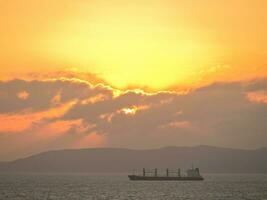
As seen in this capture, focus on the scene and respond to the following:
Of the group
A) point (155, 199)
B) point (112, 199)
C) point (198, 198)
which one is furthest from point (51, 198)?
point (198, 198)

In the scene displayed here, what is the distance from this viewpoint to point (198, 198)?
142000mm

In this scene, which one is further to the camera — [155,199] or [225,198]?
[225,198]

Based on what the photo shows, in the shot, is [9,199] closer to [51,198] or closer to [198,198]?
[51,198]

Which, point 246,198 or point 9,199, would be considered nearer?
point 9,199

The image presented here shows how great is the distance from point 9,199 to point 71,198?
15.7 meters

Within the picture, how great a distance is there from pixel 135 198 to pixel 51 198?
71.5ft

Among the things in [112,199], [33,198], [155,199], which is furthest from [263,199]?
[33,198]

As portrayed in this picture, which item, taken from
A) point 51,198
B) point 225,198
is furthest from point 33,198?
point 225,198

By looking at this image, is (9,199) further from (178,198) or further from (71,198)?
(178,198)

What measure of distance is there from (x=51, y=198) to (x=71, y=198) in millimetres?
5163

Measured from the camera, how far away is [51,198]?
13725cm

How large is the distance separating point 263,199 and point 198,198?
16913 millimetres

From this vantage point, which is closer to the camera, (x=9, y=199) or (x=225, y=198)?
(x=9, y=199)

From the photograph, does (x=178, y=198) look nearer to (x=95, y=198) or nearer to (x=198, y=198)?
(x=198, y=198)
